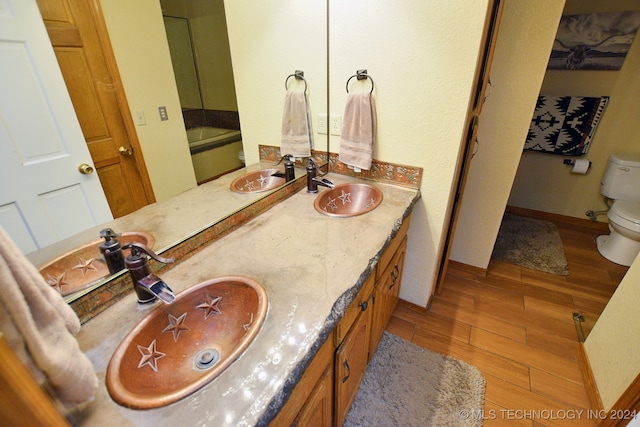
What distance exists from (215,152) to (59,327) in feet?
2.55

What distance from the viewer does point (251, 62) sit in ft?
4.32

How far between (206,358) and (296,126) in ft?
3.94

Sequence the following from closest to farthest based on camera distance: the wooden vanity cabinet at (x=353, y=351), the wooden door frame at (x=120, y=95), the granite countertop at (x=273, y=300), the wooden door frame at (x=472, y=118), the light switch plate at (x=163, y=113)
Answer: the granite countertop at (x=273, y=300)
the wooden door frame at (x=120, y=95)
the light switch plate at (x=163, y=113)
the wooden vanity cabinet at (x=353, y=351)
the wooden door frame at (x=472, y=118)

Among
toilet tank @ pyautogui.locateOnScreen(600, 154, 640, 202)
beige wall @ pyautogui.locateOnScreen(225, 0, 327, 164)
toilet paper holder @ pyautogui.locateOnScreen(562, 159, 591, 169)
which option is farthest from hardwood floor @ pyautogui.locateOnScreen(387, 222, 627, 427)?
beige wall @ pyautogui.locateOnScreen(225, 0, 327, 164)

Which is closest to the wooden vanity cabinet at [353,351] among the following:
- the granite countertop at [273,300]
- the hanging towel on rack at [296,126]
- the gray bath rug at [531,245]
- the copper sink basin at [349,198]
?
the granite countertop at [273,300]

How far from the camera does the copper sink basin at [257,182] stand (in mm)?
1259

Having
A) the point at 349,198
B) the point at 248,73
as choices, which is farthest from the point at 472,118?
the point at 248,73

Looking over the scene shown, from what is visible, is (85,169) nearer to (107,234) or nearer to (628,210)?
(107,234)

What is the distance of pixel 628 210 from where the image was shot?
7.07 feet

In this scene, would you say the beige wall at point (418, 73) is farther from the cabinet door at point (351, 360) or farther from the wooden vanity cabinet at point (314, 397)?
the wooden vanity cabinet at point (314, 397)

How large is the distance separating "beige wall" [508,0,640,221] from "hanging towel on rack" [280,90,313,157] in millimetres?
2384

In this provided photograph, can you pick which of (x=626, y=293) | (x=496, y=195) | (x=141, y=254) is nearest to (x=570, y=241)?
(x=496, y=195)

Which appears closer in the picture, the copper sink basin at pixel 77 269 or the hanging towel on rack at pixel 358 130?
the copper sink basin at pixel 77 269

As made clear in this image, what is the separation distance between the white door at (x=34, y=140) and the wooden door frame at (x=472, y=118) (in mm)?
1439
